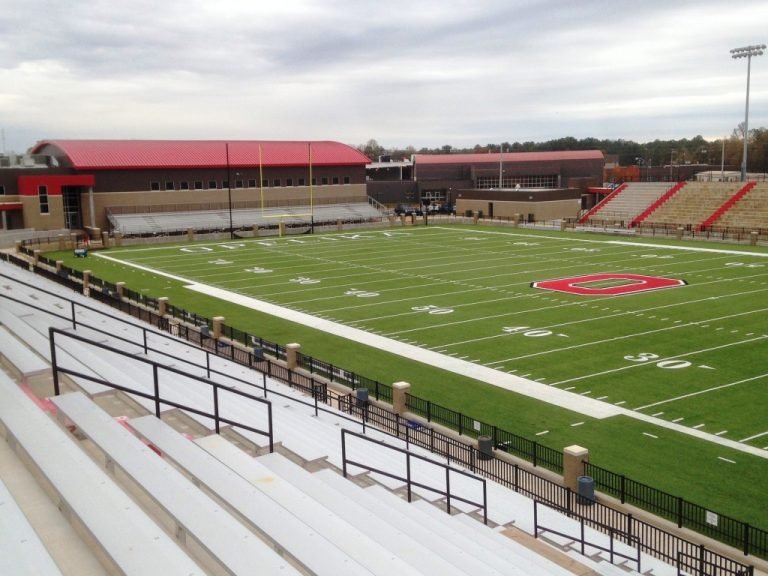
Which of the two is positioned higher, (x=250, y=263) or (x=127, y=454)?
(x=127, y=454)

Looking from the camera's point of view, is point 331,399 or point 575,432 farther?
point 331,399

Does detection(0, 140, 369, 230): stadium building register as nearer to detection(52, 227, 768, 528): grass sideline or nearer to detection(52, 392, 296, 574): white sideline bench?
detection(52, 227, 768, 528): grass sideline

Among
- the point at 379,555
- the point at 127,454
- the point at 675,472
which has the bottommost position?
the point at 675,472

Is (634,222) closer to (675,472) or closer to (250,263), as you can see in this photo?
(250,263)

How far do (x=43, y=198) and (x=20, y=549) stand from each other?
2303 inches

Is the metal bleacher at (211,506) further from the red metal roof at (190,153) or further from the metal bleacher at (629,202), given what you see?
the metal bleacher at (629,202)

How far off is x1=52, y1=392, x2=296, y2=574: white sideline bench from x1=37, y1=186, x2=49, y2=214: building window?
181 ft

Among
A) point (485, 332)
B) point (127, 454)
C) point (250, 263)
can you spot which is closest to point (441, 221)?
point (250, 263)

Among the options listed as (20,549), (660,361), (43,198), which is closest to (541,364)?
(660,361)

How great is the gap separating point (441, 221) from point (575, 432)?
55088mm

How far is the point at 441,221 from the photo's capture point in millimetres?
69812

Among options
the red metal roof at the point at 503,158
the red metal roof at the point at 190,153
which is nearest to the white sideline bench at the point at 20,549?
the red metal roof at the point at 190,153

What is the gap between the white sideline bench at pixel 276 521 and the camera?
5.27 metres

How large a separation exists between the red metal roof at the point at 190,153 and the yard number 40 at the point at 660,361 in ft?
162
